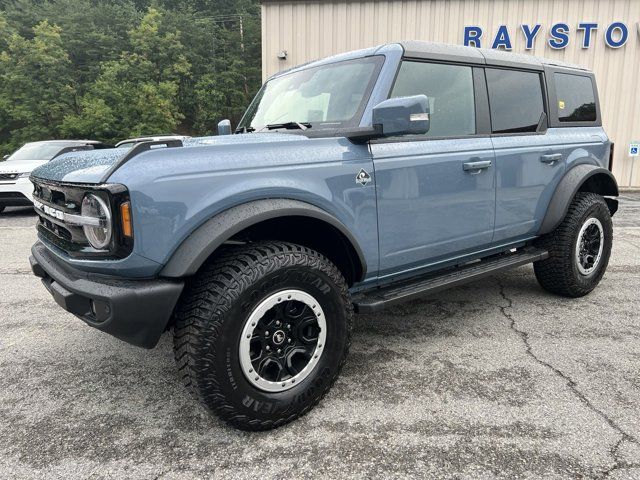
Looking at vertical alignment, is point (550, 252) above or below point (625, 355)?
above

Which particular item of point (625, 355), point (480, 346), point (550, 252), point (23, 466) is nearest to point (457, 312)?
point (480, 346)

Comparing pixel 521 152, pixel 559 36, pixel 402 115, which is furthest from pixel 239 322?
pixel 559 36

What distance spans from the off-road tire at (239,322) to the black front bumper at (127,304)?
0.13 meters

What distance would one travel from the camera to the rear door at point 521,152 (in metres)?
3.22

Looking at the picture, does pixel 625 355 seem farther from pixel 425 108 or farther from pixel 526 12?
pixel 526 12

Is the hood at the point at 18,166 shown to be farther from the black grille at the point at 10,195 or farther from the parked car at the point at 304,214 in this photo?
the parked car at the point at 304,214

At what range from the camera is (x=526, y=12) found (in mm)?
12414

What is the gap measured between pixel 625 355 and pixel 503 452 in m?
1.47

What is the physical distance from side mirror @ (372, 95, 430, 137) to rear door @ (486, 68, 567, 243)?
1154 millimetres

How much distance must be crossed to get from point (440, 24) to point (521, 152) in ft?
35.0

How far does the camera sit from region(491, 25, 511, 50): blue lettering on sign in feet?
40.9

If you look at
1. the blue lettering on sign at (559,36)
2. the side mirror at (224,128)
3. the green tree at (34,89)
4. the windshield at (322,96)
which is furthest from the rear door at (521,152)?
the green tree at (34,89)

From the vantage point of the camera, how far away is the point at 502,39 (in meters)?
12.5

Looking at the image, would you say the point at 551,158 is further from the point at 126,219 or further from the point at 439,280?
the point at 126,219
